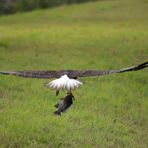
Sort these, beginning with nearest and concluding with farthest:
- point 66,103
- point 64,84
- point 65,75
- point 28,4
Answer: point 64,84, point 65,75, point 66,103, point 28,4

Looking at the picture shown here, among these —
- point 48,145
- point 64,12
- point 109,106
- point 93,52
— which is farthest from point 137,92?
point 64,12

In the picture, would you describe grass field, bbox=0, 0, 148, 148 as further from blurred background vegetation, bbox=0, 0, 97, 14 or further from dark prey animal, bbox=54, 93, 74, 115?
blurred background vegetation, bbox=0, 0, 97, 14

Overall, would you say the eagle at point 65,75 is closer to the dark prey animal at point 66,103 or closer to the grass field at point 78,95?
the dark prey animal at point 66,103

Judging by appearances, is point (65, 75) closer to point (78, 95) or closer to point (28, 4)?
point (78, 95)

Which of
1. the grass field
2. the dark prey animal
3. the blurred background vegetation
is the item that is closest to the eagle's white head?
the dark prey animal

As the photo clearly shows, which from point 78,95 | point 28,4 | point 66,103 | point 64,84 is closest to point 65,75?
point 64,84

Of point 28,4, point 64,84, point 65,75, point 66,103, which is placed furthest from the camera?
point 28,4

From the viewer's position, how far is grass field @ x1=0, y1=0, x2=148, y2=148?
7203 millimetres

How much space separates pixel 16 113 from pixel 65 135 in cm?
101

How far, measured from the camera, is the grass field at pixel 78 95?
23.6 feet

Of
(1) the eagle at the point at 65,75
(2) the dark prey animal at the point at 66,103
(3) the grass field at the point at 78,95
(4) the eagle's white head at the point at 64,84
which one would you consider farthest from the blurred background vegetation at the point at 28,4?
(4) the eagle's white head at the point at 64,84

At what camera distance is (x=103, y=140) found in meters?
7.24

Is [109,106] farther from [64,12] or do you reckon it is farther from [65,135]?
[64,12]

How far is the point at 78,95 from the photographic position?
944 centimetres
